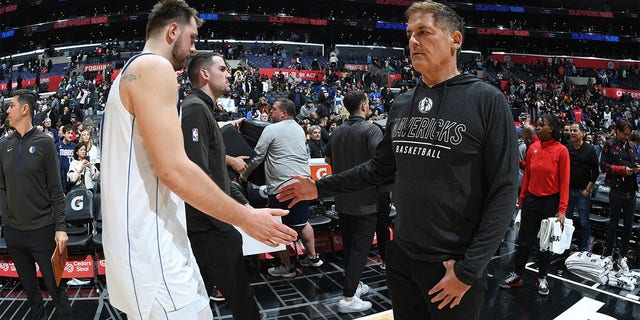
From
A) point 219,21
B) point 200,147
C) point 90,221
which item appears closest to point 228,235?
point 200,147

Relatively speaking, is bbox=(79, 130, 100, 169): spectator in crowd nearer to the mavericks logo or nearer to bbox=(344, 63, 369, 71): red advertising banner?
the mavericks logo

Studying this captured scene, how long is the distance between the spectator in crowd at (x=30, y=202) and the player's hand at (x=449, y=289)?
278 cm

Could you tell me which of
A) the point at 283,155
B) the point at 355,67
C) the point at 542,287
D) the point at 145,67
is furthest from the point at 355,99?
the point at 355,67

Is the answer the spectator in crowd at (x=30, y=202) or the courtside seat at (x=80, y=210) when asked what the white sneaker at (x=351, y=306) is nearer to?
the spectator in crowd at (x=30, y=202)

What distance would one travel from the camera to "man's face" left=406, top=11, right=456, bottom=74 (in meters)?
1.81

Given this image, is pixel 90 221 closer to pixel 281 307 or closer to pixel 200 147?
A: pixel 281 307

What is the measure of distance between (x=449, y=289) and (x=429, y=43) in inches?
39.0

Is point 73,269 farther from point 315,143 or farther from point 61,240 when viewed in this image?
point 315,143

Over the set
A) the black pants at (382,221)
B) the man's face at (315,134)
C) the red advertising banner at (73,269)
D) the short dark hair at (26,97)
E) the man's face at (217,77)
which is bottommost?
the red advertising banner at (73,269)

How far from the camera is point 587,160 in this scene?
5754 mm

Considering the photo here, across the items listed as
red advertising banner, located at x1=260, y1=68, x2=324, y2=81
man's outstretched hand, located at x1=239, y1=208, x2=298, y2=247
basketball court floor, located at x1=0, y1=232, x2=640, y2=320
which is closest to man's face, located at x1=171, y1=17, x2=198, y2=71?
man's outstretched hand, located at x1=239, y1=208, x2=298, y2=247

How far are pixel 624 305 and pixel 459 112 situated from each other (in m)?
3.90

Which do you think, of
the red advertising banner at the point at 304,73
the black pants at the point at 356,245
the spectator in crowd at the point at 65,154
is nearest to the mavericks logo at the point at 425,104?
the black pants at the point at 356,245

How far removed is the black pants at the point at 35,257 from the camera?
10.6 feet
